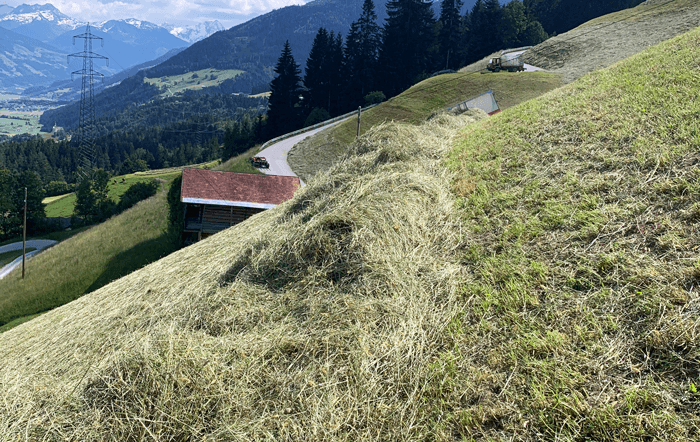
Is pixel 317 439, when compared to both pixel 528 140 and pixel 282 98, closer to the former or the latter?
pixel 528 140

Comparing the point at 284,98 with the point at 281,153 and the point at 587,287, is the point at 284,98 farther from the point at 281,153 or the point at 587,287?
the point at 587,287

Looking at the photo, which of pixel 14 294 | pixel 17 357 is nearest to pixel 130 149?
pixel 14 294

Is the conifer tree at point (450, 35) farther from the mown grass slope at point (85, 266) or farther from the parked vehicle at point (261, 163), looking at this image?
the mown grass slope at point (85, 266)

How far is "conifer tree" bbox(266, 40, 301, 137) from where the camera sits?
69125 millimetres

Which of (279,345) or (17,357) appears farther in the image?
(17,357)

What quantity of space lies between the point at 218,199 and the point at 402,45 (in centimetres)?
5769

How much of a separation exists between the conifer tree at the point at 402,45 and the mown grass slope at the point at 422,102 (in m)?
17.1

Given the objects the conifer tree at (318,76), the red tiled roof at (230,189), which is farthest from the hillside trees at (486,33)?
the red tiled roof at (230,189)

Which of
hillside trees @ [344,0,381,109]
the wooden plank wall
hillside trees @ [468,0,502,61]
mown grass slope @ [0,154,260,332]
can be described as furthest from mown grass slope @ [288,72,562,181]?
hillside trees @ [468,0,502,61]

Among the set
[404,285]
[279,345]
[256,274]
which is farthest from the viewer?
[256,274]

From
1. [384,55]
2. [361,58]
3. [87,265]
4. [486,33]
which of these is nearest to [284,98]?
[361,58]

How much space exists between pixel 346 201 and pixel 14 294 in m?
31.8

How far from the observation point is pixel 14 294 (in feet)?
88.3

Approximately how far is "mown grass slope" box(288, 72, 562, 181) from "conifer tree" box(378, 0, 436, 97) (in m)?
17.1
